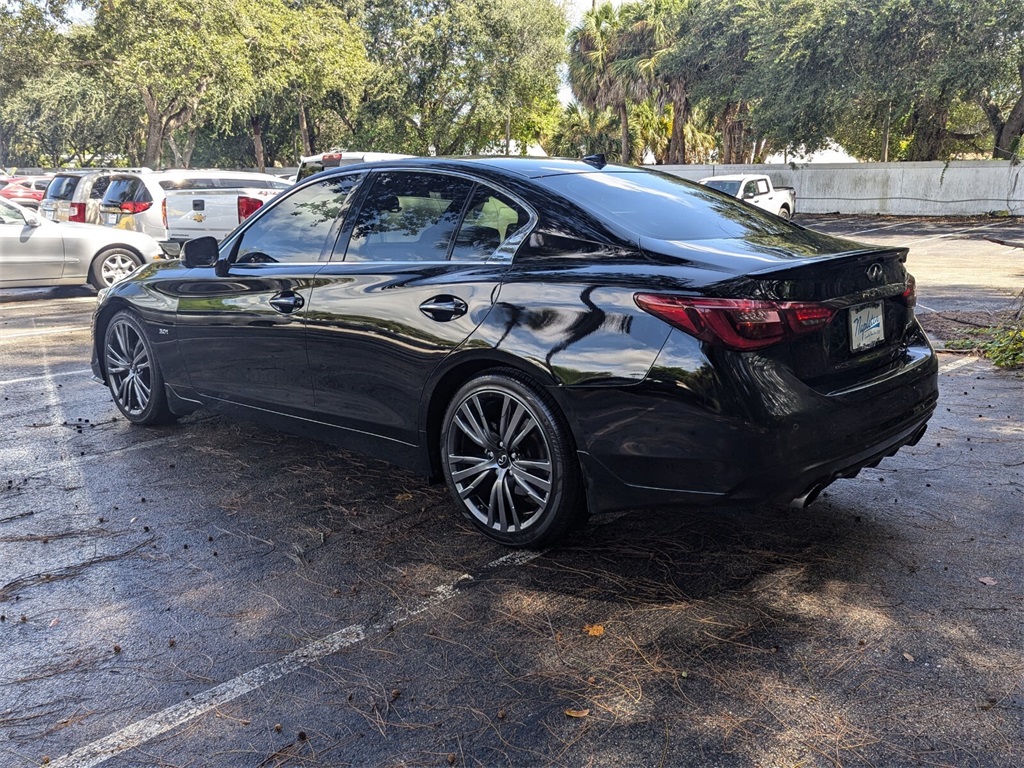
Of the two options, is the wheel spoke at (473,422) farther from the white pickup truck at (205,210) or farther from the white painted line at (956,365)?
the white pickup truck at (205,210)

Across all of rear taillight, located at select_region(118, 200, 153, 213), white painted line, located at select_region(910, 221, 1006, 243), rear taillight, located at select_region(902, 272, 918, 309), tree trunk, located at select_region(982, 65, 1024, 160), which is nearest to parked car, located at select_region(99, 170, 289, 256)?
rear taillight, located at select_region(118, 200, 153, 213)

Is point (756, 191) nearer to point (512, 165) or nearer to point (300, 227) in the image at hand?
point (300, 227)

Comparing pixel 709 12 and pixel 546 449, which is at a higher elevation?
pixel 709 12

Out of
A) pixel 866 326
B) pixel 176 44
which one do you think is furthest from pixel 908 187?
pixel 866 326

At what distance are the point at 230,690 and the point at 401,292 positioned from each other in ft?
6.40

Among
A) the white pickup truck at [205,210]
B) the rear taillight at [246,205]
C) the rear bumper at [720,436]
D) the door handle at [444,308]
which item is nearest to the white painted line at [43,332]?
the rear taillight at [246,205]

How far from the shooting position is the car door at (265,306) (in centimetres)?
480

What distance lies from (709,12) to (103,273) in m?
28.3

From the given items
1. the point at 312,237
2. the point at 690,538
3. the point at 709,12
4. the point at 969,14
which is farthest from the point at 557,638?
the point at 709,12

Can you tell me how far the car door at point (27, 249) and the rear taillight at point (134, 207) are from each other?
2.73 meters

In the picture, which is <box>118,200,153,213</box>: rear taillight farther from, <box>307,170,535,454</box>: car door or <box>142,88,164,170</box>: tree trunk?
<box>142,88,164,170</box>: tree trunk

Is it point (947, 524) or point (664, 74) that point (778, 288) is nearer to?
point (947, 524)

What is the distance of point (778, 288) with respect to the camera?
342 centimetres

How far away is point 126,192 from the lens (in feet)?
51.5
